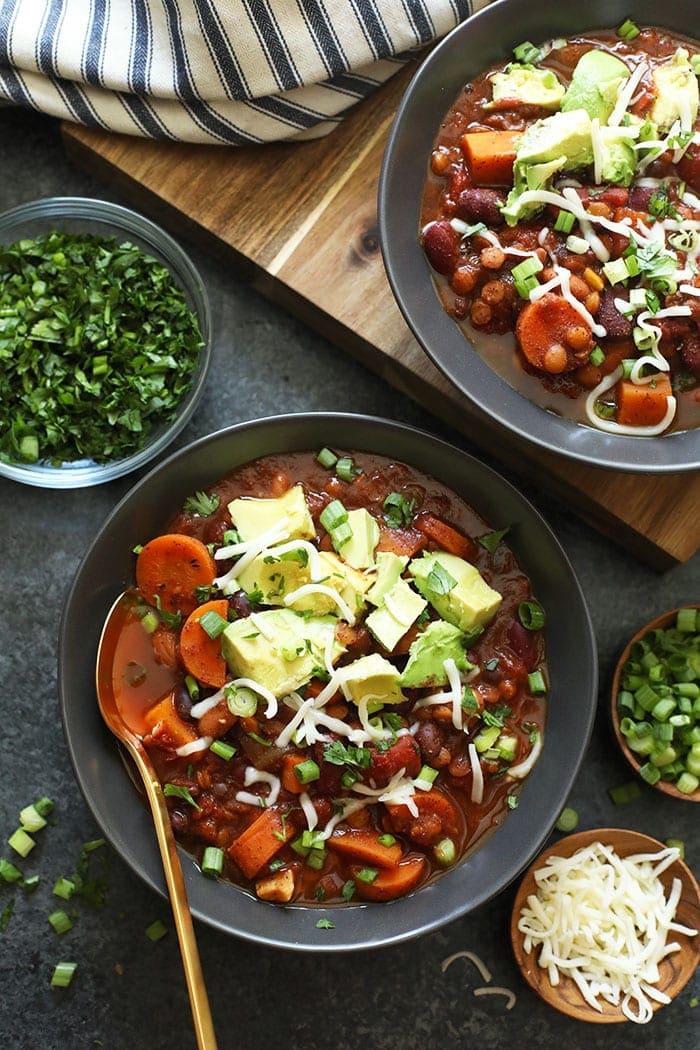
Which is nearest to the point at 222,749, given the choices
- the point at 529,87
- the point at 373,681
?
the point at 373,681

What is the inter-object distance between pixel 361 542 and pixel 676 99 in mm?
1655

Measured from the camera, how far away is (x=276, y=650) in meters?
→ 2.94

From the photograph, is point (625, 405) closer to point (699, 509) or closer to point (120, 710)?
point (699, 509)

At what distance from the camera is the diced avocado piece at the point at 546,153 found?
2904mm

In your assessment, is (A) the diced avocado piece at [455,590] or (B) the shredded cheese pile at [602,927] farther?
(B) the shredded cheese pile at [602,927]

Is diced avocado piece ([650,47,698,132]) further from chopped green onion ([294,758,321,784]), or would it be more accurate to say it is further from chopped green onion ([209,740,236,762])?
chopped green onion ([209,740,236,762])

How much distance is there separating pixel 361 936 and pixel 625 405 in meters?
1.84

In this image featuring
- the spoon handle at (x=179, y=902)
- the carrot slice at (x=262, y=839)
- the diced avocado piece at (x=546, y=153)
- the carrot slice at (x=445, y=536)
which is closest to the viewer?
the spoon handle at (x=179, y=902)

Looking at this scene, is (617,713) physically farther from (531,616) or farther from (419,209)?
(419,209)

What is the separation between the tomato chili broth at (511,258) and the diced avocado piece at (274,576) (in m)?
0.87

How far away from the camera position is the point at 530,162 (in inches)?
116

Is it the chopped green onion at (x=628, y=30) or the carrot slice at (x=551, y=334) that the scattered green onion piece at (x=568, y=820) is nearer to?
the carrot slice at (x=551, y=334)

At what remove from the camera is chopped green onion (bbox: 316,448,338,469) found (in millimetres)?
3219

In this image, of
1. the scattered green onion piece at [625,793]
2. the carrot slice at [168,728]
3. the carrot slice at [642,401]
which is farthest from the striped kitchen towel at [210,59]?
the scattered green onion piece at [625,793]
